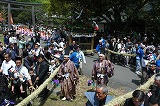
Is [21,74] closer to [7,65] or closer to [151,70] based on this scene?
[7,65]

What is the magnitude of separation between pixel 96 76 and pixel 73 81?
83 cm

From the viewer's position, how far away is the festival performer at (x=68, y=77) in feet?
27.7

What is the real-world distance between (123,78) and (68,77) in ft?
15.2

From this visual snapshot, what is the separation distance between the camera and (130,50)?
52.0ft

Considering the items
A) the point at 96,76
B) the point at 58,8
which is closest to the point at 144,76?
the point at 96,76

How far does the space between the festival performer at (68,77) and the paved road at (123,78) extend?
2784 mm

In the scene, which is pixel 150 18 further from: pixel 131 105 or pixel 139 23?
pixel 131 105

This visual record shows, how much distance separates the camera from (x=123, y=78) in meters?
12.4

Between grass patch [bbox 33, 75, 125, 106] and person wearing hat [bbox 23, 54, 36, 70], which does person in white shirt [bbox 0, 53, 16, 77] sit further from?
grass patch [bbox 33, 75, 125, 106]

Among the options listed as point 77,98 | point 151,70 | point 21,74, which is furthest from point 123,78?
point 21,74

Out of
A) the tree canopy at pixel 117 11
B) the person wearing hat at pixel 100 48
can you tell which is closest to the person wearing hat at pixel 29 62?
the person wearing hat at pixel 100 48

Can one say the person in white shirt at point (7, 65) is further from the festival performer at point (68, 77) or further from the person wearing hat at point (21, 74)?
the festival performer at point (68, 77)

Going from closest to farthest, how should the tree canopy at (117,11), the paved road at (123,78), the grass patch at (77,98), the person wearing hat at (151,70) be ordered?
the grass patch at (77,98), the person wearing hat at (151,70), the paved road at (123,78), the tree canopy at (117,11)

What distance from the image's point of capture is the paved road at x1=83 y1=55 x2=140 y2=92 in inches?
432
